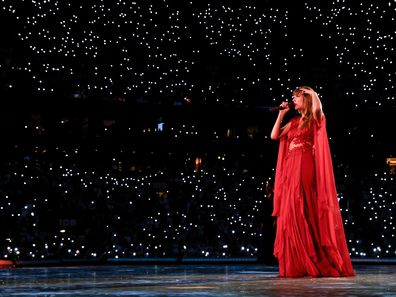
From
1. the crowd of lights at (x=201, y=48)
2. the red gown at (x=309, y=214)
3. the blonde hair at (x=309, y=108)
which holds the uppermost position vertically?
the crowd of lights at (x=201, y=48)

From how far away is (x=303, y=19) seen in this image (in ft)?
49.9

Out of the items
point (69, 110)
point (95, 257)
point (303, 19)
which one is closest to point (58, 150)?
point (69, 110)

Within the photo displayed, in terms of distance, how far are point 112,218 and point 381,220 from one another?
4.87m

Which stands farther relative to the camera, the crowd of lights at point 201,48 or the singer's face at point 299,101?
the crowd of lights at point 201,48

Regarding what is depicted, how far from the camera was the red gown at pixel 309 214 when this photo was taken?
6.70 m

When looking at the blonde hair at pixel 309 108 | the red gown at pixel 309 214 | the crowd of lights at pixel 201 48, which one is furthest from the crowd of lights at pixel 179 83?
the blonde hair at pixel 309 108

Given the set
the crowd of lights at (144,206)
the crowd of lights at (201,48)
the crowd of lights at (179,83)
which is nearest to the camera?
the crowd of lights at (144,206)

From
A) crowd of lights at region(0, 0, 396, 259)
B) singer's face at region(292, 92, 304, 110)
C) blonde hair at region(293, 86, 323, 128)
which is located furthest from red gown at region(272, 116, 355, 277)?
crowd of lights at region(0, 0, 396, 259)

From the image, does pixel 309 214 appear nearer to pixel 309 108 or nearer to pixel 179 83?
pixel 309 108

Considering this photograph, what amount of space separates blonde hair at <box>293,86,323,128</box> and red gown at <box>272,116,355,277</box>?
0.16 feet

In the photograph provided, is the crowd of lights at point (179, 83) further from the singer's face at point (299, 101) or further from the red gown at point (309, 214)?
the singer's face at point (299, 101)

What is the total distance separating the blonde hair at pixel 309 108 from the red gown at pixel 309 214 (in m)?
0.05

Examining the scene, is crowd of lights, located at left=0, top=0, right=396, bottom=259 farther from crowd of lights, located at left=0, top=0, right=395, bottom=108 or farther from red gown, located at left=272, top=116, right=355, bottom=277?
red gown, located at left=272, top=116, right=355, bottom=277

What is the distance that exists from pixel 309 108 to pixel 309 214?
889 millimetres
